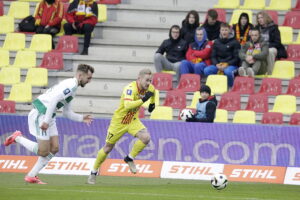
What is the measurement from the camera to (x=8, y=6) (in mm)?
24516

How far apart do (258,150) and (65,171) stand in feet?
11.8

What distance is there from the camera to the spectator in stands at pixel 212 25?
69.6ft

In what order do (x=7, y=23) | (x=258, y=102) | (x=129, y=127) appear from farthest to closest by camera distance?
(x=7, y=23) < (x=258, y=102) < (x=129, y=127)

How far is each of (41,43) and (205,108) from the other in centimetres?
659

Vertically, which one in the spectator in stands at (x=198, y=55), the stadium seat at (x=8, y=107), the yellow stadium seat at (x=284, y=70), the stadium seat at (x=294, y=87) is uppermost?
the spectator in stands at (x=198, y=55)

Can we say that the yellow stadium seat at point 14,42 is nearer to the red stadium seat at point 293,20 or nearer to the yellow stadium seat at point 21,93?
the yellow stadium seat at point 21,93

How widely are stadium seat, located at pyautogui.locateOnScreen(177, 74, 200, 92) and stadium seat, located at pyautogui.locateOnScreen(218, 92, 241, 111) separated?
2.54ft

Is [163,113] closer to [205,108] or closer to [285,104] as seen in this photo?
[205,108]

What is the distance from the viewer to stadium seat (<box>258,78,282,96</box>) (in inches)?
810

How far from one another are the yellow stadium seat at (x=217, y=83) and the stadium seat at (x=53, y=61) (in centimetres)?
372

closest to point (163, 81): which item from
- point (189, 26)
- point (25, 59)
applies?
point (189, 26)

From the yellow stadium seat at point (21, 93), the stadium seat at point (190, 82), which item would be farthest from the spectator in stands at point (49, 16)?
the stadium seat at point (190, 82)

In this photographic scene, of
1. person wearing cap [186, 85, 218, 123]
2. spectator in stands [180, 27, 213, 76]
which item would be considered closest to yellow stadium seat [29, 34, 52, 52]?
spectator in stands [180, 27, 213, 76]

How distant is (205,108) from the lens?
17.4 metres
